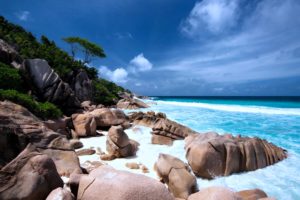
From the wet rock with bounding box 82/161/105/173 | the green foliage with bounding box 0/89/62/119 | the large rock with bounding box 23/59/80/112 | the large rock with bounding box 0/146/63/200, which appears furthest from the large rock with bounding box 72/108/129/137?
the large rock with bounding box 0/146/63/200

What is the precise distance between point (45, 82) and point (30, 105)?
13.4 feet

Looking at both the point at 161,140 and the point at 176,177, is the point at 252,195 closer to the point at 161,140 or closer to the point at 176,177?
the point at 176,177

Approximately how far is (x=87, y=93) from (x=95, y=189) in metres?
23.8

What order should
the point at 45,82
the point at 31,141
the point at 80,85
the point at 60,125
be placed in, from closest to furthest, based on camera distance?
the point at 31,141 < the point at 60,125 < the point at 45,82 < the point at 80,85

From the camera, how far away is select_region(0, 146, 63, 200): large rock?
393 cm

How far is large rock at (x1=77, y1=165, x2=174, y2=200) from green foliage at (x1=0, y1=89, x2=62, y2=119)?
7371 millimetres

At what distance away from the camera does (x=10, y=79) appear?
39.1 feet

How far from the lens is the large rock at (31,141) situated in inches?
222

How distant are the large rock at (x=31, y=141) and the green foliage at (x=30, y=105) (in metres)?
3.33

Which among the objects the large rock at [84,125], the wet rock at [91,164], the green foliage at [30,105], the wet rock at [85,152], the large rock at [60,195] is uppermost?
the green foliage at [30,105]

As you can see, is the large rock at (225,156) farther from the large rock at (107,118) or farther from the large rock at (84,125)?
the large rock at (107,118)

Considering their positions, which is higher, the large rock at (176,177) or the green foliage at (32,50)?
the green foliage at (32,50)

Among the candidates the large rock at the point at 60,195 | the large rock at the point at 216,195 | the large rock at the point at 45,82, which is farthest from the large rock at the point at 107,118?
the large rock at the point at 216,195

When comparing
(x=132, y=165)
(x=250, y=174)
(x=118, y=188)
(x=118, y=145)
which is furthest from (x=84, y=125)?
(x=250, y=174)
